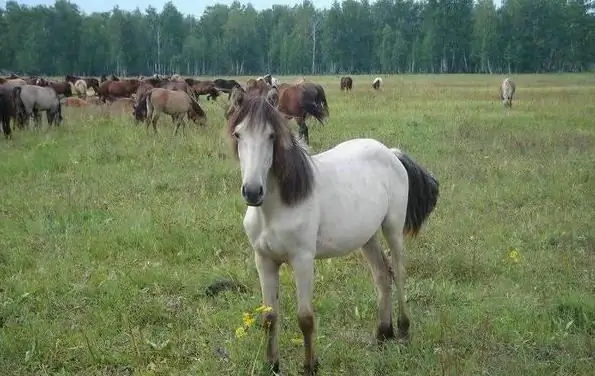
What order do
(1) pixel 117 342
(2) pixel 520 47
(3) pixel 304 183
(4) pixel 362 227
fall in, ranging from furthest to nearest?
(2) pixel 520 47, (1) pixel 117 342, (4) pixel 362 227, (3) pixel 304 183

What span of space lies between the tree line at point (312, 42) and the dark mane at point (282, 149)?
219 ft

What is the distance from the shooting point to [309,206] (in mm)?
3426

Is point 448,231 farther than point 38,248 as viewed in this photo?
Yes

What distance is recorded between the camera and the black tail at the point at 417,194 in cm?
449

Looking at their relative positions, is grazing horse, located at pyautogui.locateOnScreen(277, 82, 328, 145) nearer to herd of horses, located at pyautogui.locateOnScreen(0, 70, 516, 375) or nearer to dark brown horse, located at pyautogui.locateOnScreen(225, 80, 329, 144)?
dark brown horse, located at pyautogui.locateOnScreen(225, 80, 329, 144)

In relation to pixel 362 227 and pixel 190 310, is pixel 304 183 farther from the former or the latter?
pixel 190 310

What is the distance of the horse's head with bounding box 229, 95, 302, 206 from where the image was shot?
3.06m

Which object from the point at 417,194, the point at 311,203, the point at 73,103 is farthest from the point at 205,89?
the point at 311,203

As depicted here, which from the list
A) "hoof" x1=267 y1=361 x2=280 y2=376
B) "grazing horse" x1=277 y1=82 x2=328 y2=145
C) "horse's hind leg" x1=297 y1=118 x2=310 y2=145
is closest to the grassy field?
"hoof" x1=267 y1=361 x2=280 y2=376

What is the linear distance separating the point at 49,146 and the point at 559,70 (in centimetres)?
6976

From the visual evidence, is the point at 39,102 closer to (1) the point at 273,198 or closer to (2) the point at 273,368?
(2) the point at 273,368

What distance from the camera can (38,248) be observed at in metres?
5.98

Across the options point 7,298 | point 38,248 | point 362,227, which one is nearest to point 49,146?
point 38,248

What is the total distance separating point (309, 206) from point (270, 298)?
0.60 m
